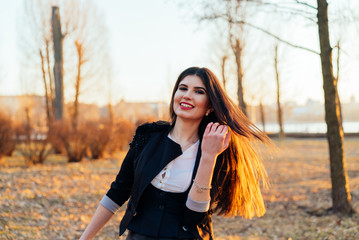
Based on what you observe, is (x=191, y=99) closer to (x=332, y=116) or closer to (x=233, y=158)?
(x=233, y=158)

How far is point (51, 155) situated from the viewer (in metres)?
12.5

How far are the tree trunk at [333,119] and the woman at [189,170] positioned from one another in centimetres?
377

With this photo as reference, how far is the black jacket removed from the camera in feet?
5.99

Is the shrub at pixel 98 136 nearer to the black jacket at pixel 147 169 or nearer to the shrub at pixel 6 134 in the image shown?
the shrub at pixel 6 134

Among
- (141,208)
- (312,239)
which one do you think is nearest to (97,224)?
(141,208)

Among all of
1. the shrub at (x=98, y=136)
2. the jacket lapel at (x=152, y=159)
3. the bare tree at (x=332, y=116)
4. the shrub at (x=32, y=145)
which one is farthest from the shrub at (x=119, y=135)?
the jacket lapel at (x=152, y=159)

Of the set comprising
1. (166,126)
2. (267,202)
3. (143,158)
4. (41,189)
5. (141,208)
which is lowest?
(267,202)

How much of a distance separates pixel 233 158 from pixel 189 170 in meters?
0.35

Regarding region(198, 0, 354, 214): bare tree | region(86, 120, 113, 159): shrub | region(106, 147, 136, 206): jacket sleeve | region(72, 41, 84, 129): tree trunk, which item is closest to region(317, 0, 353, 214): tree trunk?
region(198, 0, 354, 214): bare tree

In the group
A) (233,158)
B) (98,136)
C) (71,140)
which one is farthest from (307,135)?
(233,158)

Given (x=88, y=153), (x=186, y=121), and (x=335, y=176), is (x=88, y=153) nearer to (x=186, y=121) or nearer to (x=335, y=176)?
(x=335, y=176)

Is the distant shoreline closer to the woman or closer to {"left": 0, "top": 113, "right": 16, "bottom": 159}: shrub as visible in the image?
{"left": 0, "top": 113, "right": 16, "bottom": 159}: shrub

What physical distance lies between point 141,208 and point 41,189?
559cm

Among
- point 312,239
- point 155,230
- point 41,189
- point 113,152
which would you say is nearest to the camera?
point 155,230
